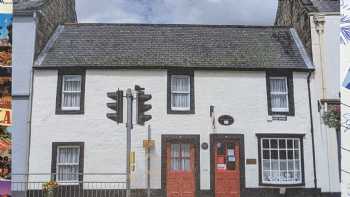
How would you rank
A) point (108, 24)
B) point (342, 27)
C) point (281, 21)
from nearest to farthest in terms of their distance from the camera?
point (342, 27) → point (108, 24) → point (281, 21)

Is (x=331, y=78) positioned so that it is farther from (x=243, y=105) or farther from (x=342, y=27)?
(x=342, y=27)

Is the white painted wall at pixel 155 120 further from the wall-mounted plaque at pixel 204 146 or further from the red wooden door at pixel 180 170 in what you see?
the red wooden door at pixel 180 170

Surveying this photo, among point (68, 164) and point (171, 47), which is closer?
point (68, 164)

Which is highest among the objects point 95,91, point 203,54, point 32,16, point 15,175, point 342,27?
point 32,16

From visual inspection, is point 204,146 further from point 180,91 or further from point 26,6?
point 26,6

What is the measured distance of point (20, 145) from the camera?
18.5 meters

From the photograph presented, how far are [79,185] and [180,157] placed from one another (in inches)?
153

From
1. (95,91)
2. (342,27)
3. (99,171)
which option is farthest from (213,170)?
(342,27)

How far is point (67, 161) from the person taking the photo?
738 inches

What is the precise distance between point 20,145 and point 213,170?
724 centimetres

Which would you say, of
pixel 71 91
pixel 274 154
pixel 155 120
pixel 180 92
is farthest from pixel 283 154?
pixel 71 91

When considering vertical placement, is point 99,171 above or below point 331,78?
below

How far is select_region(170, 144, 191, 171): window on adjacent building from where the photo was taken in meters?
18.9

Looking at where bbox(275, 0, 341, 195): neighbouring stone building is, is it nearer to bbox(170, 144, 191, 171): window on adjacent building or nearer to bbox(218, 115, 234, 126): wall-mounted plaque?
bbox(218, 115, 234, 126): wall-mounted plaque
